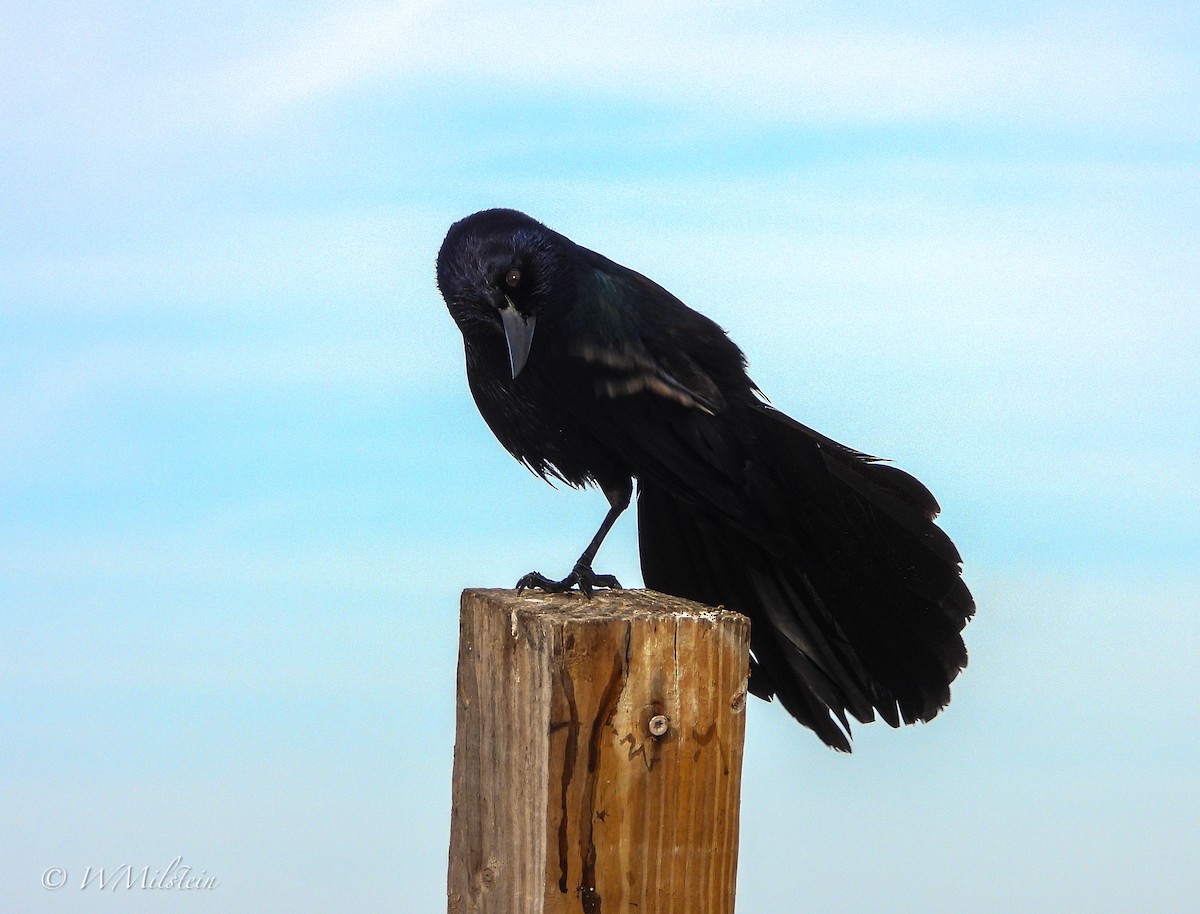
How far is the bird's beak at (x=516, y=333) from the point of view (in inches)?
142

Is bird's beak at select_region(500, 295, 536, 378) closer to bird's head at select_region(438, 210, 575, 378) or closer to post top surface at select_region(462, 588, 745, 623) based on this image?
bird's head at select_region(438, 210, 575, 378)

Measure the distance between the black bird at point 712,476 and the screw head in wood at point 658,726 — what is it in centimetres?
99

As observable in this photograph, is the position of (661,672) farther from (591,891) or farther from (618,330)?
(618,330)

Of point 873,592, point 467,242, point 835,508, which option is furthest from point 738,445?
point 467,242

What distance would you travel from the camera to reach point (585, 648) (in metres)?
2.30

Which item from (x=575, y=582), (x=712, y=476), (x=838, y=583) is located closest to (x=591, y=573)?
(x=575, y=582)

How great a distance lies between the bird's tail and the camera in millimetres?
3266

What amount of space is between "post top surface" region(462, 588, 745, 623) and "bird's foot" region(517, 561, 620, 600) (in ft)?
0.74

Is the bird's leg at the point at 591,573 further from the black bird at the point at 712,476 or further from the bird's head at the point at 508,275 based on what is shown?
the bird's head at the point at 508,275

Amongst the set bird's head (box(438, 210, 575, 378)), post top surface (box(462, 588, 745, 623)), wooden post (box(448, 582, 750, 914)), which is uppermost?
bird's head (box(438, 210, 575, 378))

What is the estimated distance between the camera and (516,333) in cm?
366

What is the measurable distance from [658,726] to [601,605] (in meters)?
0.36

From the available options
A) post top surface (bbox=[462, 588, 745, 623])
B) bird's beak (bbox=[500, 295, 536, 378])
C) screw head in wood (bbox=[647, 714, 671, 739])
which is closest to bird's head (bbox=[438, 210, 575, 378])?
bird's beak (bbox=[500, 295, 536, 378])

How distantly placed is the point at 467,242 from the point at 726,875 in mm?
2063
